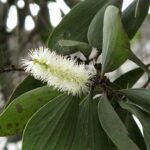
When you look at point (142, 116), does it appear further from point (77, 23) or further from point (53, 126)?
point (77, 23)

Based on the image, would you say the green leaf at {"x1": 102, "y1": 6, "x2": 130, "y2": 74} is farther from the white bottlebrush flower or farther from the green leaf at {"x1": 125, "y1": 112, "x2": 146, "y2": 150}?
the green leaf at {"x1": 125, "y1": 112, "x2": 146, "y2": 150}

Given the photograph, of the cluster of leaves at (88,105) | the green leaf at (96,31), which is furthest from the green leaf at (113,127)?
the green leaf at (96,31)

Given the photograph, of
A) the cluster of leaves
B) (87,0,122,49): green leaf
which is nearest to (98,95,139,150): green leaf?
the cluster of leaves

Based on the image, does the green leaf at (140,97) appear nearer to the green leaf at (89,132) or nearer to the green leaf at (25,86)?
the green leaf at (89,132)

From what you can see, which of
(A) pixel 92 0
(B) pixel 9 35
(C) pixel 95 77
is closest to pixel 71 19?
(A) pixel 92 0

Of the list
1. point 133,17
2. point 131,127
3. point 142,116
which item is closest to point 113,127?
point 142,116

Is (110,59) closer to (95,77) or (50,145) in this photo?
(95,77)
